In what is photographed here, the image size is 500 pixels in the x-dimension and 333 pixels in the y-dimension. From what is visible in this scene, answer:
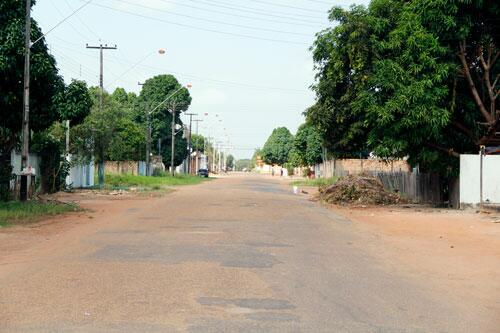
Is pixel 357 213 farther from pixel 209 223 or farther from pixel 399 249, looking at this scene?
pixel 399 249

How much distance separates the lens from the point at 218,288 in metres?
8.72

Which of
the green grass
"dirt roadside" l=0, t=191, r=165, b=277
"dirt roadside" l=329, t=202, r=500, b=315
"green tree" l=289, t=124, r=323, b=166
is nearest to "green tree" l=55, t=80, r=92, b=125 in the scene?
the green grass

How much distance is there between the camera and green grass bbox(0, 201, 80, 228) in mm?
18781

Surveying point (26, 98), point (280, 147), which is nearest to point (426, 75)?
point (26, 98)

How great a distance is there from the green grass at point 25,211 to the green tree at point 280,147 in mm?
117053

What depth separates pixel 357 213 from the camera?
25578 millimetres

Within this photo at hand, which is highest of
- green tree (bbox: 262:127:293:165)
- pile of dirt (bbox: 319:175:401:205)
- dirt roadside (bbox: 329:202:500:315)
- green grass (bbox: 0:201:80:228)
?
green tree (bbox: 262:127:293:165)

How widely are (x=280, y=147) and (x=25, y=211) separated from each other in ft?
402

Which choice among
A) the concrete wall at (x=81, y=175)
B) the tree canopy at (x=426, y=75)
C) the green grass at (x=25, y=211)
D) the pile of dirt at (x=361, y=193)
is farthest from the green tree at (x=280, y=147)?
the green grass at (x=25, y=211)

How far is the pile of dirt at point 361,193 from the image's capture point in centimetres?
3008

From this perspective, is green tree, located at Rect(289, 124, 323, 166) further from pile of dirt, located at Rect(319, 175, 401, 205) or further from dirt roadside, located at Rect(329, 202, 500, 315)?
dirt roadside, located at Rect(329, 202, 500, 315)

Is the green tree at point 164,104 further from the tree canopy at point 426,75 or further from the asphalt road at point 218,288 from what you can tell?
the asphalt road at point 218,288

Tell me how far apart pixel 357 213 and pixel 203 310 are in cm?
1881

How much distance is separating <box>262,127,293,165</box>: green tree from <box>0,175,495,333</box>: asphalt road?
126 meters
